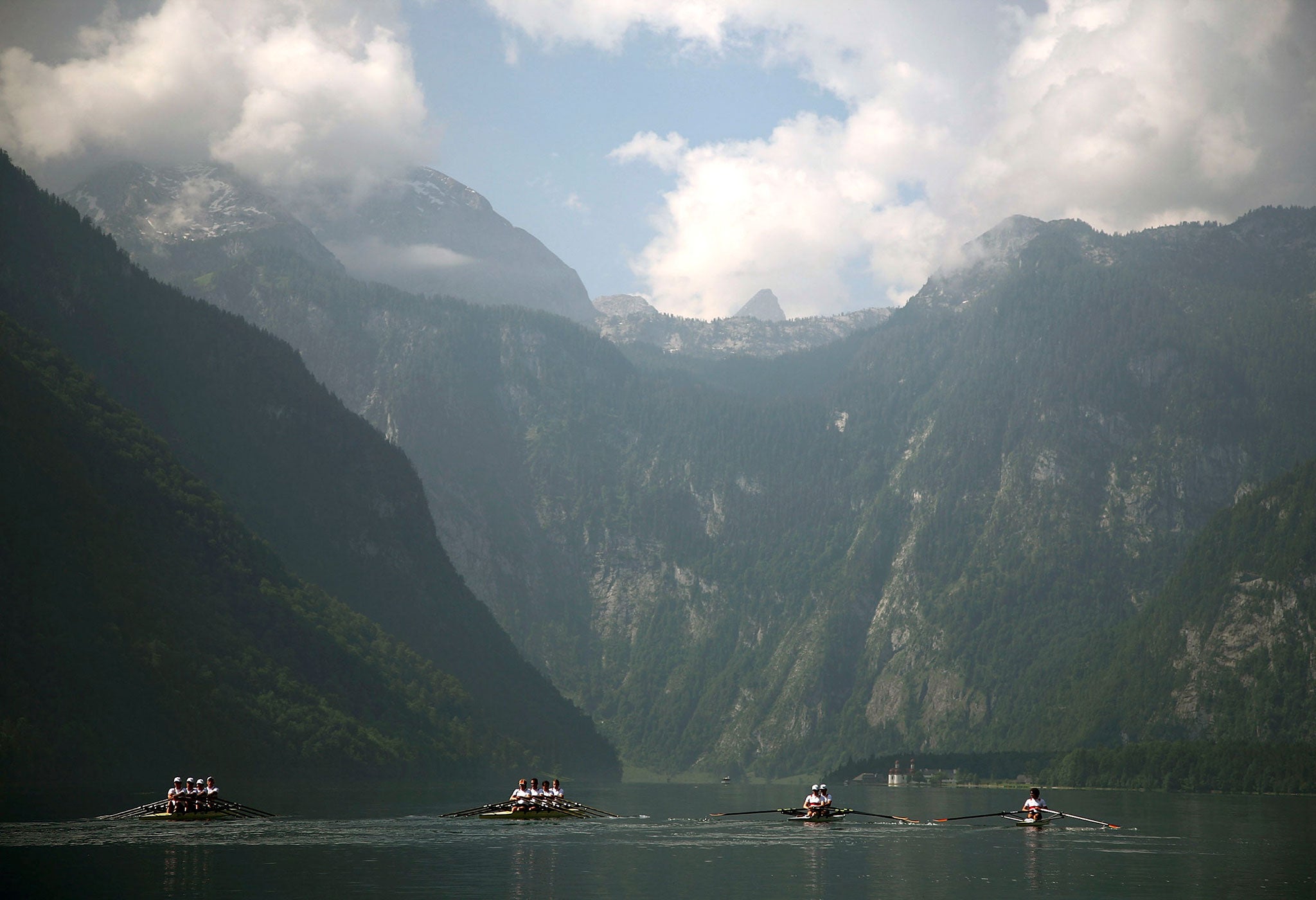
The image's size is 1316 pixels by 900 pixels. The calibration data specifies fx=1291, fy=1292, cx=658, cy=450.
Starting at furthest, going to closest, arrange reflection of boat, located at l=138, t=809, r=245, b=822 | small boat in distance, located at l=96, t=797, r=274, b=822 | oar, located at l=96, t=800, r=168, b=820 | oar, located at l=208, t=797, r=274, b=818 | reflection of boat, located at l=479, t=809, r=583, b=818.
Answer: reflection of boat, located at l=479, t=809, r=583, b=818
oar, located at l=208, t=797, r=274, b=818
reflection of boat, located at l=138, t=809, r=245, b=822
small boat in distance, located at l=96, t=797, r=274, b=822
oar, located at l=96, t=800, r=168, b=820

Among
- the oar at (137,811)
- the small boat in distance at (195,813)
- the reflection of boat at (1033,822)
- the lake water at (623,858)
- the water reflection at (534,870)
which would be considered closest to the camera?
the water reflection at (534,870)

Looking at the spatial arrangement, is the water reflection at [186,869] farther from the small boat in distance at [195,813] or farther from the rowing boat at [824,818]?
the rowing boat at [824,818]

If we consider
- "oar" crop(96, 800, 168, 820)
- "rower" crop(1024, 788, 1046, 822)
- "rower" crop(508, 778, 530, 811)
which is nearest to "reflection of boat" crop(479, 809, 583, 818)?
"rower" crop(508, 778, 530, 811)

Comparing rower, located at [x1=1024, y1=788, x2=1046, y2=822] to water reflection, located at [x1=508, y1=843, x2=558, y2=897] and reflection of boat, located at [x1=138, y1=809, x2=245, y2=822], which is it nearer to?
water reflection, located at [x1=508, y1=843, x2=558, y2=897]

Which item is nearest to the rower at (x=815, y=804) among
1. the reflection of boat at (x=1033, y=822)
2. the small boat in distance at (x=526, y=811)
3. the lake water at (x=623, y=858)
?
the lake water at (x=623, y=858)

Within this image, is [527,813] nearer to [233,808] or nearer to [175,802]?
[233,808]

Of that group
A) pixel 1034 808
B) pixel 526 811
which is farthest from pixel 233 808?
pixel 1034 808
